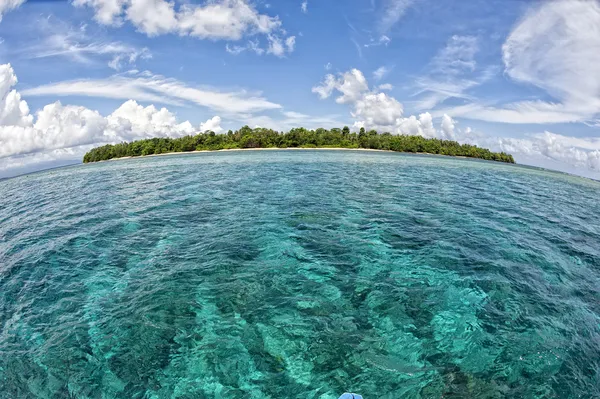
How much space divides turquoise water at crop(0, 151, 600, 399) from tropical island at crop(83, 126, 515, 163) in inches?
5433

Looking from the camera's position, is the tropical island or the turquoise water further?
the tropical island

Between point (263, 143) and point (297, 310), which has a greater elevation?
point (263, 143)

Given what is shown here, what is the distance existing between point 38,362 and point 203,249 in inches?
305

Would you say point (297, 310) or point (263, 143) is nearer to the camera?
point (297, 310)

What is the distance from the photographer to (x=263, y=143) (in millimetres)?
151375

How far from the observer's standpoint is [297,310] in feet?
33.4

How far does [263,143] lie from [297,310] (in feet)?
481

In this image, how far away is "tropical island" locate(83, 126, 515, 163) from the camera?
506ft

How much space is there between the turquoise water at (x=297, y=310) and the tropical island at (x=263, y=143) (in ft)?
453

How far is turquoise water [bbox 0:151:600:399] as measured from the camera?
760 centimetres

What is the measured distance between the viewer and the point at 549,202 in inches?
1443

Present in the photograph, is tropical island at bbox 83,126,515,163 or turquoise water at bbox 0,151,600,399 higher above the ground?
tropical island at bbox 83,126,515,163

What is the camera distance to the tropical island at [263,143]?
154250mm

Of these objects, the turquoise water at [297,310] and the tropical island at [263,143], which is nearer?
the turquoise water at [297,310]
